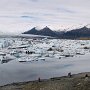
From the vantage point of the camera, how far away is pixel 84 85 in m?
18.2

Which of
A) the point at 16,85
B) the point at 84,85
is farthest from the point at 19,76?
the point at 84,85

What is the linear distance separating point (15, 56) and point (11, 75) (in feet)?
44.0

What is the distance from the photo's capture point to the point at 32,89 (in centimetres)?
1927

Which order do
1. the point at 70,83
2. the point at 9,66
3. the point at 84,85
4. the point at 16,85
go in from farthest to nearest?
the point at 9,66, the point at 16,85, the point at 70,83, the point at 84,85

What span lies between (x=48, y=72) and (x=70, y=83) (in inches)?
357

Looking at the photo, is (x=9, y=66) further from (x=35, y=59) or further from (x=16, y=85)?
(x=16, y=85)

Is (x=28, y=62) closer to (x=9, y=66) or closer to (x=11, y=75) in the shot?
(x=9, y=66)

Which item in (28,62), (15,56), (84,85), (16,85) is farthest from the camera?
(15,56)

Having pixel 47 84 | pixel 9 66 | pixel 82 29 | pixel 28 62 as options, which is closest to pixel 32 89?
pixel 47 84

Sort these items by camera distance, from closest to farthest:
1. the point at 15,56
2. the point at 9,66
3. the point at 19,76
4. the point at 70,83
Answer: the point at 70,83
the point at 19,76
the point at 9,66
the point at 15,56

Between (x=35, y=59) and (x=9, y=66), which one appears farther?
(x=35, y=59)

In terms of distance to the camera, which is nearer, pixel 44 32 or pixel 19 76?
pixel 19 76

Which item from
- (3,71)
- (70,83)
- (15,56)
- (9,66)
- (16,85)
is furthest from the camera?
(15,56)

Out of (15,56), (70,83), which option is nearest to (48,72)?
(70,83)
